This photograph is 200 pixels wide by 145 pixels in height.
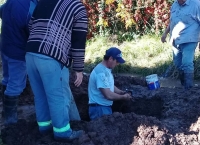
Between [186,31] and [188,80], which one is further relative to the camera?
[188,80]

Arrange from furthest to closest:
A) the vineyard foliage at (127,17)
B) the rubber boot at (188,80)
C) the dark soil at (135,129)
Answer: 1. the vineyard foliage at (127,17)
2. the rubber boot at (188,80)
3. the dark soil at (135,129)

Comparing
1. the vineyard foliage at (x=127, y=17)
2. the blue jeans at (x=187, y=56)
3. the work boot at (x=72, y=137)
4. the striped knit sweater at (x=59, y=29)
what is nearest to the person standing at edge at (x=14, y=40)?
the striped knit sweater at (x=59, y=29)

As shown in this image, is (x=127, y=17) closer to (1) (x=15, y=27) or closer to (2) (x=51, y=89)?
(1) (x=15, y=27)

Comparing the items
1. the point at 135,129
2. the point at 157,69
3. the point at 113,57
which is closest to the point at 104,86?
the point at 113,57

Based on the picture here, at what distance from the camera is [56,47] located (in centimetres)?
380

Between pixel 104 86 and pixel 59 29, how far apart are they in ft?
5.18

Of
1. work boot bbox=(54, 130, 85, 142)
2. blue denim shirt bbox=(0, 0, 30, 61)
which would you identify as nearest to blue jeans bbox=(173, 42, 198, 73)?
work boot bbox=(54, 130, 85, 142)

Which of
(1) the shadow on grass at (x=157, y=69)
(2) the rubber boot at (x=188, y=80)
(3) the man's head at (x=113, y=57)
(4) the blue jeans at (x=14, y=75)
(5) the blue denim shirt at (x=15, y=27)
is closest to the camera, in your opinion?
(5) the blue denim shirt at (x=15, y=27)

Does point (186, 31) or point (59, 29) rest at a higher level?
point (59, 29)

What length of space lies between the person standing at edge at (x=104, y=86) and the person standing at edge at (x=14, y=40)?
104 cm

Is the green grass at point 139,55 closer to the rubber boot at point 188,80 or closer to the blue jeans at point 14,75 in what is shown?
the rubber boot at point 188,80

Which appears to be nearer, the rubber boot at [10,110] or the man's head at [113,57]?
the rubber boot at [10,110]

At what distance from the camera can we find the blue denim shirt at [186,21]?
244 inches

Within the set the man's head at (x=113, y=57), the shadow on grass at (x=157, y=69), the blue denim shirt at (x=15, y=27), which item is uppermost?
the blue denim shirt at (x=15, y=27)
